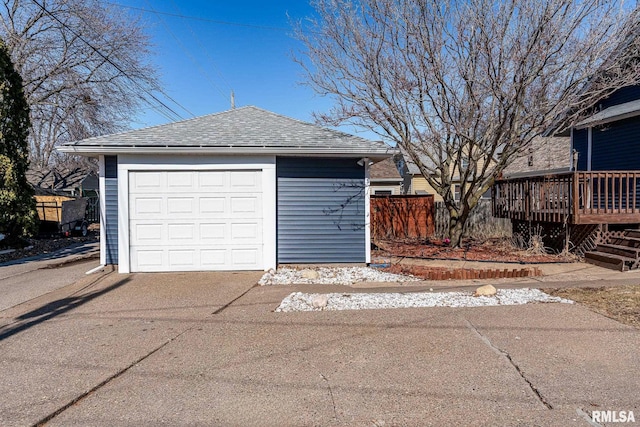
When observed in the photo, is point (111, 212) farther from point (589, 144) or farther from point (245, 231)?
point (589, 144)

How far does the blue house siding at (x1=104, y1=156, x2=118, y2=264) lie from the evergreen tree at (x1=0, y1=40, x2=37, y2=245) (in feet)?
15.8

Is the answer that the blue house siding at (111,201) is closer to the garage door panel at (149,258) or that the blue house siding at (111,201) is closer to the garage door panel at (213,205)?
the garage door panel at (149,258)

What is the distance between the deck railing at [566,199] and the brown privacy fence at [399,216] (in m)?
2.79

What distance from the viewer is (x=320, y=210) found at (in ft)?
28.3

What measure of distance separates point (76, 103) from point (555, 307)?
20.6 meters

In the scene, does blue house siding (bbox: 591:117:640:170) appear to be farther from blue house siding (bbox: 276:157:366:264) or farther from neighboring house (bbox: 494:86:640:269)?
blue house siding (bbox: 276:157:366:264)

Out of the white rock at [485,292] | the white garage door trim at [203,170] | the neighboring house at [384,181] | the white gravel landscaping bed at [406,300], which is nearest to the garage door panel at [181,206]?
the white garage door trim at [203,170]

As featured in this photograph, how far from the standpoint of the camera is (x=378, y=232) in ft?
48.2

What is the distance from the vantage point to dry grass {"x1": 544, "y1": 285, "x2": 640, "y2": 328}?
4910mm

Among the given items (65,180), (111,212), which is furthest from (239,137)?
(65,180)

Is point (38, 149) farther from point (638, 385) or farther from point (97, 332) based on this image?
point (638, 385)

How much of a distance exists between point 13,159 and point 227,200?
7.45 m

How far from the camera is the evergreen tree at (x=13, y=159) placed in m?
11.0

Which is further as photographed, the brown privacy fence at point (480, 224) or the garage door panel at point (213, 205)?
the brown privacy fence at point (480, 224)
